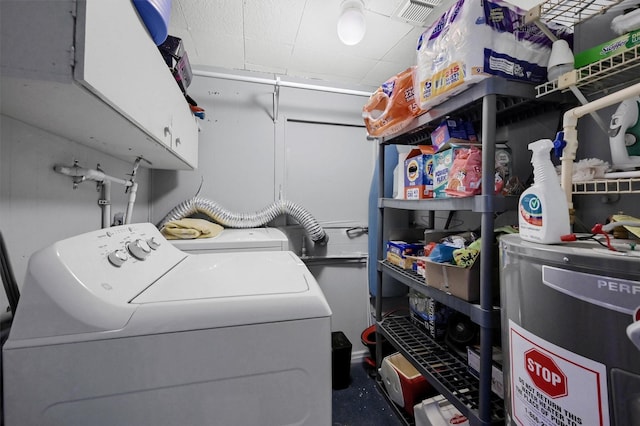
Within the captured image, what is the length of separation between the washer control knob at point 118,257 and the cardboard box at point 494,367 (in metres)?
1.45

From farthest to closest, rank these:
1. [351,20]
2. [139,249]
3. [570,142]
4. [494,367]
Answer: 1. [351,20]
2. [494,367]
3. [139,249]
4. [570,142]

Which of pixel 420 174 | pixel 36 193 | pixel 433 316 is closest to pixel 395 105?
pixel 420 174

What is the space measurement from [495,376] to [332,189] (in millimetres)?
1603

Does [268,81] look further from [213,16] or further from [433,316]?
[433,316]

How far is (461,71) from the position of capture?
0.97 m

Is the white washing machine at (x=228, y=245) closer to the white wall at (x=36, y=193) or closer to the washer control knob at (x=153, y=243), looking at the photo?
the washer control knob at (x=153, y=243)

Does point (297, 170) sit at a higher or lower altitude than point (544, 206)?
higher

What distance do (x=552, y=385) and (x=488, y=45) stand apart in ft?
3.59

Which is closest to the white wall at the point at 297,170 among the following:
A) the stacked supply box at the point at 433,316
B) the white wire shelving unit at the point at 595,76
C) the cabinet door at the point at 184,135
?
the cabinet door at the point at 184,135

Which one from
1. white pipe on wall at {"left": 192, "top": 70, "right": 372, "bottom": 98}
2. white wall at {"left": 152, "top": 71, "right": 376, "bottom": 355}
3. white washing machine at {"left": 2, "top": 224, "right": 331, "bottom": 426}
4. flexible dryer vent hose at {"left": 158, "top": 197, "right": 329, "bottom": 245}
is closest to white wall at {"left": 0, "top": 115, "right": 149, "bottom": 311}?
white washing machine at {"left": 2, "top": 224, "right": 331, "bottom": 426}

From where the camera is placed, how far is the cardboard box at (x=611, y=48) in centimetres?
70

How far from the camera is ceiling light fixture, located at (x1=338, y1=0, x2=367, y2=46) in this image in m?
1.27

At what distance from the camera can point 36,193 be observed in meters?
0.83

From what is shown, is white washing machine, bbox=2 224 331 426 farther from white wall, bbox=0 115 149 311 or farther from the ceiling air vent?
the ceiling air vent
